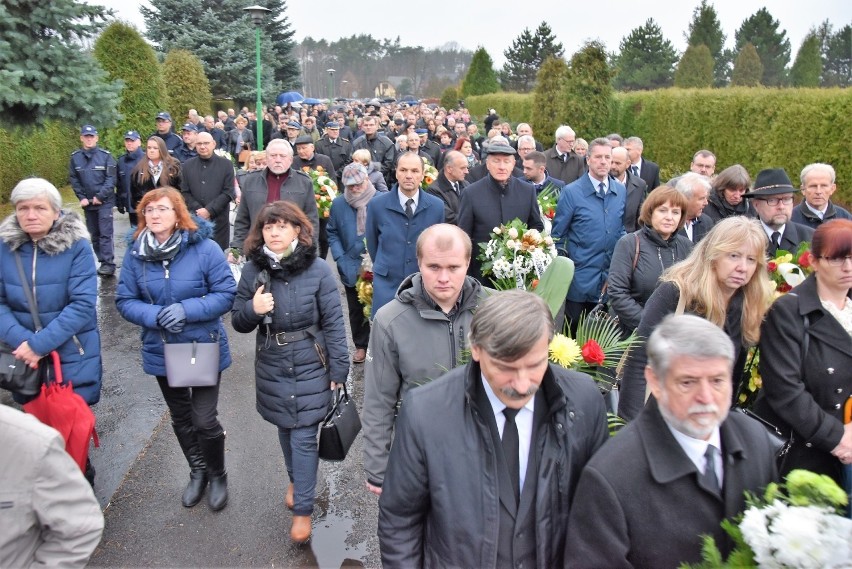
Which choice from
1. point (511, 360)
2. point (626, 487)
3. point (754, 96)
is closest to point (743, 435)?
point (626, 487)

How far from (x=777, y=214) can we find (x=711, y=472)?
369 cm

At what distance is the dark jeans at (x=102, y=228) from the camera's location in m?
10.2

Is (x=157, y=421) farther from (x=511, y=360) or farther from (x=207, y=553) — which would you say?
(x=511, y=360)

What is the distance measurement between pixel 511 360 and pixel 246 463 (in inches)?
138

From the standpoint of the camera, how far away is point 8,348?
168 inches

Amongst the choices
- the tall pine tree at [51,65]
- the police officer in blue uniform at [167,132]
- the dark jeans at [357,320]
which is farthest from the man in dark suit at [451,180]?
the police officer in blue uniform at [167,132]

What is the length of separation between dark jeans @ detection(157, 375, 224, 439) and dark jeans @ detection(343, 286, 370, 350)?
111 inches

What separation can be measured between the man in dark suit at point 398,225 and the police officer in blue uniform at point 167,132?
724 centimetres

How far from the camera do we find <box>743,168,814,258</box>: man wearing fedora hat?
203 inches

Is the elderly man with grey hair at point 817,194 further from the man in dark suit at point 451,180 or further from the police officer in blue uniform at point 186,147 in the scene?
the police officer in blue uniform at point 186,147

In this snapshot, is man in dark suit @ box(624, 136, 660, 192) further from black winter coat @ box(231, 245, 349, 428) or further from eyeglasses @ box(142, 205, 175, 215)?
eyeglasses @ box(142, 205, 175, 215)

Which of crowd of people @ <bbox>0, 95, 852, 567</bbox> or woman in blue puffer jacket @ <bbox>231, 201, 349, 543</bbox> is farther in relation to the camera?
woman in blue puffer jacket @ <bbox>231, 201, 349, 543</bbox>

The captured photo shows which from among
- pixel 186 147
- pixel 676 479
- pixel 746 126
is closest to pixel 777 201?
pixel 676 479

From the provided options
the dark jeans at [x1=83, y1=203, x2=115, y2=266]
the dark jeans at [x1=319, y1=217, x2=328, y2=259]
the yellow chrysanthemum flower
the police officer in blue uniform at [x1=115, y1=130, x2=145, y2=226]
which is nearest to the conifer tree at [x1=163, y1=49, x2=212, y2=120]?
the police officer in blue uniform at [x1=115, y1=130, x2=145, y2=226]
